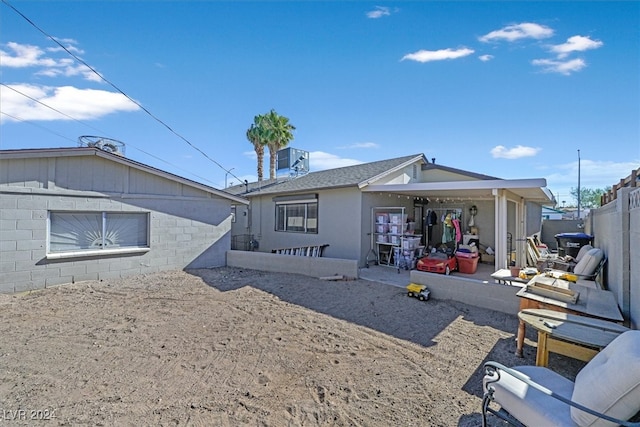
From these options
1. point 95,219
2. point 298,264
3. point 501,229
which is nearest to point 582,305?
point 501,229

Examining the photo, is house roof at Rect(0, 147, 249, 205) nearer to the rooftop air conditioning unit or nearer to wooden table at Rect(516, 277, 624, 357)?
the rooftop air conditioning unit

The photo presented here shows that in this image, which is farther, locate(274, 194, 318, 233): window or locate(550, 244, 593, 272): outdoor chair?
locate(274, 194, 318, 233): window

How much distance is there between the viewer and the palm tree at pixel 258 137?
20.0 m

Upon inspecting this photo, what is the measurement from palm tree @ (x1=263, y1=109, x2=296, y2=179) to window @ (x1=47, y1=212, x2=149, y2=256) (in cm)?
1245

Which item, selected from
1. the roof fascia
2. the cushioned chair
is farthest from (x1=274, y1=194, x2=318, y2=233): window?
the cushioned chair

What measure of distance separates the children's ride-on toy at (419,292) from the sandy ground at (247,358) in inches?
6.8

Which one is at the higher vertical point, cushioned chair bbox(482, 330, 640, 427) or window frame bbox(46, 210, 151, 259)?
window frame bbox(46, 210, 151, 259)

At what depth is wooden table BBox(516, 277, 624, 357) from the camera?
381 cm

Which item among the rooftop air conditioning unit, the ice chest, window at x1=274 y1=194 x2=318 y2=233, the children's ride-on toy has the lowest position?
the children's ride-on toy

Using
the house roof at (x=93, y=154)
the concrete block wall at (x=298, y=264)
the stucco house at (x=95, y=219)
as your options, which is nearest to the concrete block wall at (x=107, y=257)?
the stucco house at (x=95, y=219)

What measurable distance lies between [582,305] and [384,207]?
20.7 feet

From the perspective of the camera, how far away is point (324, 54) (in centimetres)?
880

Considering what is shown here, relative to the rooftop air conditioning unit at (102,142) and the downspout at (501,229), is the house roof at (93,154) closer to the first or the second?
the rooftop air conditioning unit at (102,142)

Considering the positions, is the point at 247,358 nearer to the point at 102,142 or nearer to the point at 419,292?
the point at 419,292
